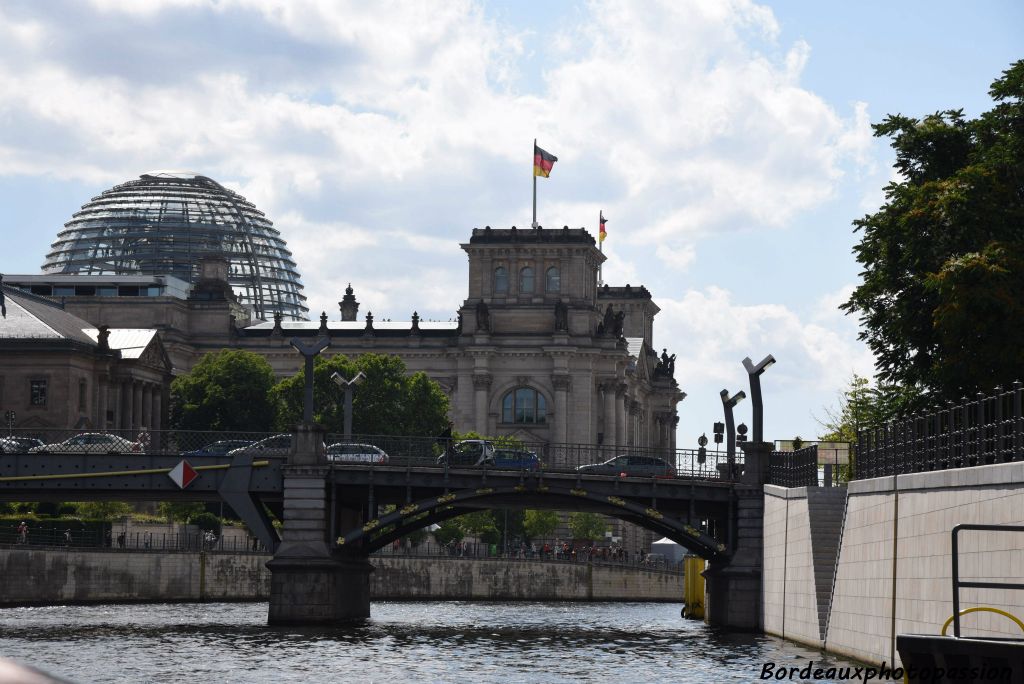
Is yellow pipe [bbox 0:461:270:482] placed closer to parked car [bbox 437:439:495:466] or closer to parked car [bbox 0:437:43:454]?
parked car [bbox 0:437:43:454]

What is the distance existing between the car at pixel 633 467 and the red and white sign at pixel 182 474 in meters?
14.9

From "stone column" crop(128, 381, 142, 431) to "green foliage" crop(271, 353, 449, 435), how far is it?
33.4 ft

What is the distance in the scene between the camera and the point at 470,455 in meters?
76.4

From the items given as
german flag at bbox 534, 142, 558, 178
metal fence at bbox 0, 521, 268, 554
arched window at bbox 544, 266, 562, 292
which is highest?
german flag at bbox 534, 142, 558, 178

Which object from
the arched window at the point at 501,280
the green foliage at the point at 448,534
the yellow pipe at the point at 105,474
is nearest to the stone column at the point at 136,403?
the green foliage at the point at 448,534

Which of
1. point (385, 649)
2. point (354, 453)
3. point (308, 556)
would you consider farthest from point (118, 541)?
point (385, 649)

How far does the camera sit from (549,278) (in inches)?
6796

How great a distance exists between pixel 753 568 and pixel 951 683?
1921 inches

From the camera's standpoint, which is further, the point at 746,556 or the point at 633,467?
the point at 633,467

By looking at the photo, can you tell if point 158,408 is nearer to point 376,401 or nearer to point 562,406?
point 376,401

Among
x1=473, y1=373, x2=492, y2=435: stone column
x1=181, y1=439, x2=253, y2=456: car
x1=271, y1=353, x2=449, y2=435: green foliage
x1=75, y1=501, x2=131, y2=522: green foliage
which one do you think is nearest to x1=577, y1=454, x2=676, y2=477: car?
x1=181, y1=439, x2=253, y2=456: car

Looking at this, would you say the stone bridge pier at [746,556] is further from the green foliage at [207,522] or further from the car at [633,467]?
the green foliage at [207,522]

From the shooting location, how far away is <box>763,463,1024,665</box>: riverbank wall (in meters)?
32.7

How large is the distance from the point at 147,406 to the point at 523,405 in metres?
38.2
